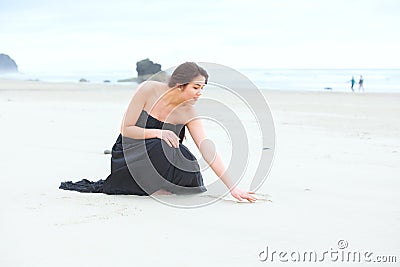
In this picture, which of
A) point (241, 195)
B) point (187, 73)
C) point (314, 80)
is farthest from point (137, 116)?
point (314, 80)

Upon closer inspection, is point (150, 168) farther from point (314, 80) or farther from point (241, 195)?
point (314, 80)

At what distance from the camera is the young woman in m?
4.37

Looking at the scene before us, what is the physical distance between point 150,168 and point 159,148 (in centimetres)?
16

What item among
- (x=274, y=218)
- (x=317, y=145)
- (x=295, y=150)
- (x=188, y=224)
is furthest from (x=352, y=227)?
(x=317, y=145)

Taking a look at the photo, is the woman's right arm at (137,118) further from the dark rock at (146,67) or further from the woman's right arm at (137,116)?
the dark rock at (146,67)

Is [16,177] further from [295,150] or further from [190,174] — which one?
[295,150]

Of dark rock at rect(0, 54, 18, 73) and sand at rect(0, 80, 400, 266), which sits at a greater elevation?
dark rock at rect(0, 54, 18, 73)

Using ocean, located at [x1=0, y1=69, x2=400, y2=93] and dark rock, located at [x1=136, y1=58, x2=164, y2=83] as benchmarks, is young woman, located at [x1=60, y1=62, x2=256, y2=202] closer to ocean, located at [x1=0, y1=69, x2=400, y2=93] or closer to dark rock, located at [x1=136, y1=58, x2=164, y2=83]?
ocean, located at [x1=0, y1=69, x2=400, y2=93]

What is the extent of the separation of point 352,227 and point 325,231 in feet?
0.64

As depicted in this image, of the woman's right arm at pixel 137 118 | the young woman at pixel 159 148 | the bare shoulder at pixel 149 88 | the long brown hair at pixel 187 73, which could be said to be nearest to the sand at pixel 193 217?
the young woman at pixel 159 148

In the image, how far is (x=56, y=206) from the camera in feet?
13.2

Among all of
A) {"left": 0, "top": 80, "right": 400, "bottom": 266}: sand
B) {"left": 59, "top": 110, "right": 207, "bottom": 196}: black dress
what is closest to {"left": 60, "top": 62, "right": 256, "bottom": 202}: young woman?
{"left": 59, "top": 110, "right": 207, "bottom": 196}: black dress

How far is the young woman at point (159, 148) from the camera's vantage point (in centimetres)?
437

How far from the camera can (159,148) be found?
4.38 metres
